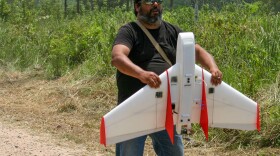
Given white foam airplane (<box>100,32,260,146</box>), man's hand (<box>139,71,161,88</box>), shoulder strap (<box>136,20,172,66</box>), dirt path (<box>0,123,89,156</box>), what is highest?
shoulder strap (<box>136,20,172,66</box>)

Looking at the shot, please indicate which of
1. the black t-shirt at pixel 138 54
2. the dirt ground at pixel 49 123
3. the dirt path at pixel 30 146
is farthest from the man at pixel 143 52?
the dirt path at pixel 30 146

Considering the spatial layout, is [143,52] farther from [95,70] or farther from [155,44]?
[95,70]

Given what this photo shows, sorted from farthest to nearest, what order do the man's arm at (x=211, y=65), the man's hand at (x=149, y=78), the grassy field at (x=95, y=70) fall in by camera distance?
the grassy field at (x=95, y=70) → the man's arm at (x=211, y=65) → the man's hand at (x=149, y=78)

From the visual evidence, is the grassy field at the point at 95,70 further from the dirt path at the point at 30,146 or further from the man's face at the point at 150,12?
the man's face at the point at 150,12

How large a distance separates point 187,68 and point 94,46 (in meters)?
6.71

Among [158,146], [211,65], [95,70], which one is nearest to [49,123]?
[95,70]

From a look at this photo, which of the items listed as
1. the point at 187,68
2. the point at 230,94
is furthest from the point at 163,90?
the point at 230,94

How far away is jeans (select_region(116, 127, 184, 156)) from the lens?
3.28m

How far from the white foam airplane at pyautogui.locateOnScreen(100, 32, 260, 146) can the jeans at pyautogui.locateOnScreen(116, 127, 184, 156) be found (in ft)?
0.67

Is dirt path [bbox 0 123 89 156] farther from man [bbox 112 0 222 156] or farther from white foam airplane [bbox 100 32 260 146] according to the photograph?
white foam airplane [bbox 100 32 260 146]

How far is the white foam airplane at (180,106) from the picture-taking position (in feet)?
9.73

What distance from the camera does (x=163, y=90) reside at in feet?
9.95

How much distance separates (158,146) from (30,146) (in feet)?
9.11

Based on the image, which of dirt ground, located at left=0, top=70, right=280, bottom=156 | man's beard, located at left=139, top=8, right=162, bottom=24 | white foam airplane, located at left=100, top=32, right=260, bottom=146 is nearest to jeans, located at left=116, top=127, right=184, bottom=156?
white foam airplane, located at left=100, top=32, right=260, bottom=146
